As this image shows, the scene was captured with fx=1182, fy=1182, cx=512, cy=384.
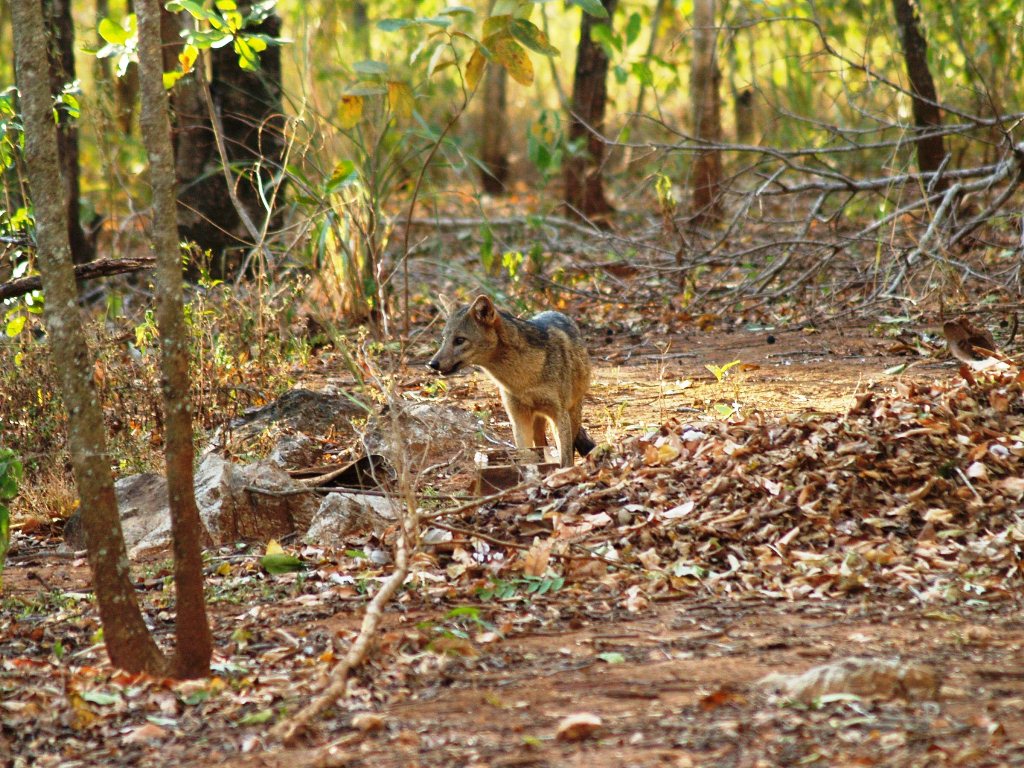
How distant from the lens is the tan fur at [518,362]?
743 centimetres

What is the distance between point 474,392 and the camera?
9547mm

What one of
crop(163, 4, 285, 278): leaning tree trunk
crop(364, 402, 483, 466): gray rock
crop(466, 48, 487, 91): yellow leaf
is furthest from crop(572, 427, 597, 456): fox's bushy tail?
crop(163, 4, 285, 278): leaning tree trunk

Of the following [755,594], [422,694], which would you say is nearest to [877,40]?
[755,594]

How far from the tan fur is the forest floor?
2.20ft

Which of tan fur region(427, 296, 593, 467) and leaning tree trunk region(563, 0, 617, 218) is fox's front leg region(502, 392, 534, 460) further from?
leaning tree trunk region(563, 0, 617, 218)

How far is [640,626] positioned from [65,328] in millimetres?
2498

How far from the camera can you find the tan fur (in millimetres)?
7434

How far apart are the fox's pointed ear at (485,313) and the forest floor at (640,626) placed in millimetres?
1161

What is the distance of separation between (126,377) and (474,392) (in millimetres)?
2814

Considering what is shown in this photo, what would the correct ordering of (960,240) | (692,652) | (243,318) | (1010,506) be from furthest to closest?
1. (960,240)
2. (243,318)
3. (1010,506)
4. (692,652)

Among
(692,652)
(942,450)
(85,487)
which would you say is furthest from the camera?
(942,450)

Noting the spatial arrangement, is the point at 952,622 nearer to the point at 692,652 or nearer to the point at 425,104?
the point at 692,652

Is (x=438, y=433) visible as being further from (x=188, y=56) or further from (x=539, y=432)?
(x=188, y=56)

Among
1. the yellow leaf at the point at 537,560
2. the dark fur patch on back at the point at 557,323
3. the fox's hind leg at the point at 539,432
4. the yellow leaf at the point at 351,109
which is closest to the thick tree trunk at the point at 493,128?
the dark fur patch on back at the point at 557,323
